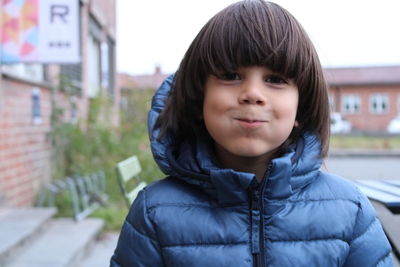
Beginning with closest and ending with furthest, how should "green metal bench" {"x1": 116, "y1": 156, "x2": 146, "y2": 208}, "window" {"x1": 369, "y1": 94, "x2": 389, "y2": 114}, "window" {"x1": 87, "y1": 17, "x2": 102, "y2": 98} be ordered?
"green metal bench" {"x1": 116, "y1": 156, "x2": 146, "y2": 208}
"window" {"x1": 87, "y1": 17, "x2": 102, "y2": 98}
"window" {"x1": 369, "y1": 94, "x2": 389, "y2": 114}

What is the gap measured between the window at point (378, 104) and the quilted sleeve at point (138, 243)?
113 ft

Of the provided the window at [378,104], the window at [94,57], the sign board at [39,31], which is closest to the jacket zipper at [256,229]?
the sign board at [39,31]

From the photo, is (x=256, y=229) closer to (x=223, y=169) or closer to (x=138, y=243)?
(x=223, y=169)

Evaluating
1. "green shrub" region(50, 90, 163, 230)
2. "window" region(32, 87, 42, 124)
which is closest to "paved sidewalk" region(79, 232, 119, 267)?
"green shrub" region(50, 90, 163, 230)

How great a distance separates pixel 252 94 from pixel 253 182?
0.23 metres

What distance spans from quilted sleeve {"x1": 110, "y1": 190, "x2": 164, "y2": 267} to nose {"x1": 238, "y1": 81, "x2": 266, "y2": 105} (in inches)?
15.6

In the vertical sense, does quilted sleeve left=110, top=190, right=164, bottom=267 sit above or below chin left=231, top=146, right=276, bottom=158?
below

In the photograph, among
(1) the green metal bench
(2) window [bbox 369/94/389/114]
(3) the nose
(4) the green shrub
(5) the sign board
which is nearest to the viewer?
(3) the nose

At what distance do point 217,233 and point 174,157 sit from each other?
27cm

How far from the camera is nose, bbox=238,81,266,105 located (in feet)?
3.66

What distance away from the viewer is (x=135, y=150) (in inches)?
276

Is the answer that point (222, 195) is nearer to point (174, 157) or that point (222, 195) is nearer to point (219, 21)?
point (174, 157)

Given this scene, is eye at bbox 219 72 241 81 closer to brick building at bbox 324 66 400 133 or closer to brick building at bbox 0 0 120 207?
brick building at bbox 0 0 120 207

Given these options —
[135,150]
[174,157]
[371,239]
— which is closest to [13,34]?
[135,150]
